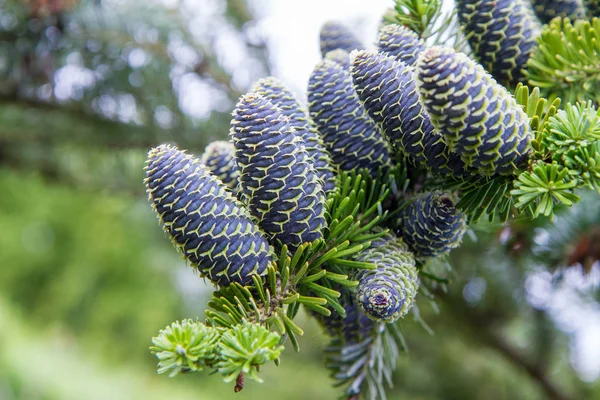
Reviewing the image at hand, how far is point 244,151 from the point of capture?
384mm

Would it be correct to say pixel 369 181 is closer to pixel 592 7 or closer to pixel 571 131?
pixel 571 131

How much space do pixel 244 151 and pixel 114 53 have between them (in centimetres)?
75

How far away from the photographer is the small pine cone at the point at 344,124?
0.46m

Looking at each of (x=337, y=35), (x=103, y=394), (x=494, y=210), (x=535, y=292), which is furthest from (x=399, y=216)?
(x=103, y=394)

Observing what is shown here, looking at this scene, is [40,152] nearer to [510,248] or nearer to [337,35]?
[337,35]

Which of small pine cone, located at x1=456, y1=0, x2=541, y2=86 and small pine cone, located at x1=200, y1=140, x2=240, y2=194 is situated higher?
small pine cone, located at x1=456, y1=0, x2=541, y2=86

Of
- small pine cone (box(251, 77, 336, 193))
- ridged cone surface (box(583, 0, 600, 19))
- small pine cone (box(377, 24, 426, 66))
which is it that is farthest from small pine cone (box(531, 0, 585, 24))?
small pine cone (box(251, 77, 336, 193))

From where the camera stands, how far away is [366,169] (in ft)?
1.50

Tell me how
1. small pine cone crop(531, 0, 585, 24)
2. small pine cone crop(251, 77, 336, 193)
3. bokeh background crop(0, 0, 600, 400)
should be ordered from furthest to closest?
bokeh background crop(0, 0, 600, 400) → small pine cone crop(531, 0, 585, 24) → small pine cone crop(251, 77, 336, 193)

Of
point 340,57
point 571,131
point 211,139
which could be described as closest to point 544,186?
point 571,131

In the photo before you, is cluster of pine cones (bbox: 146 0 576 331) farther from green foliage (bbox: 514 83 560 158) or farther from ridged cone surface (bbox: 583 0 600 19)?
ridged cone surface (bbox: 583 0 600 19)

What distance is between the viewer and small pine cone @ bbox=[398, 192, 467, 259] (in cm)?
41

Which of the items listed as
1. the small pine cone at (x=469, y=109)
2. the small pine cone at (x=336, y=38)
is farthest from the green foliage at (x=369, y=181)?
the small pine cone at (x=336, y=38)

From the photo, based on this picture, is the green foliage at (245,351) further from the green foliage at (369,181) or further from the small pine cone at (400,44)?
the small pine cone at (400,44)
